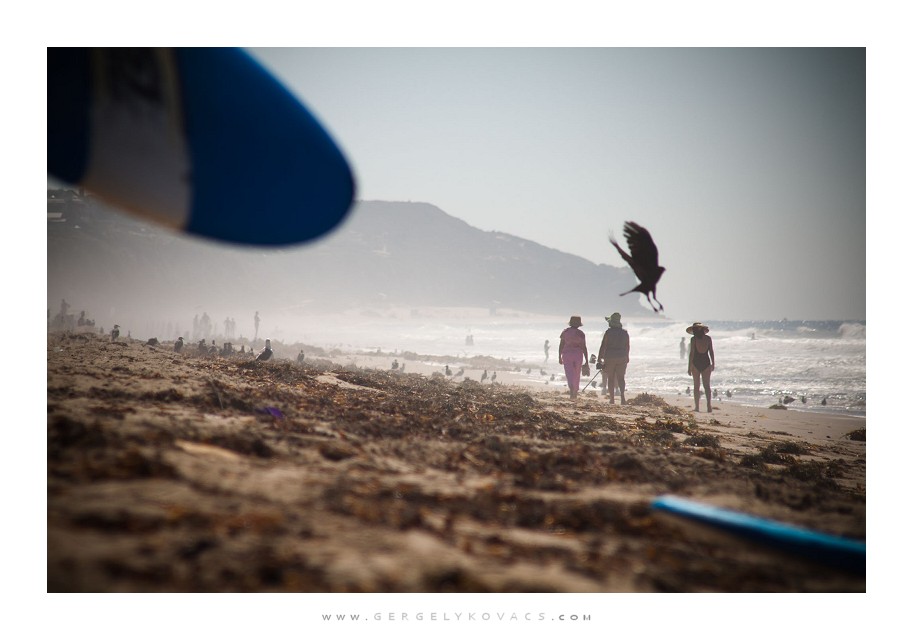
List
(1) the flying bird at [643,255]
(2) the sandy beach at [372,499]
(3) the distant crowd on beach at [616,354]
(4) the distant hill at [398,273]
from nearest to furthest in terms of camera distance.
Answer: (2) the sandy beach at [372,499], (1) the flying bird at [643,255], (3) the distant crowd on beach at [616,354], (4) the distant hill at [398,273]

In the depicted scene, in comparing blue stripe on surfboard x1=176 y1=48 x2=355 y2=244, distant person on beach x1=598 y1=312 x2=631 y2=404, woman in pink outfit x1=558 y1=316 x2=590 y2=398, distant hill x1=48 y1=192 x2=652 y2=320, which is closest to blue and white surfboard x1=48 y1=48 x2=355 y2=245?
blue stripe on surfboard x1=176 y1=48 x2=355 y2=244

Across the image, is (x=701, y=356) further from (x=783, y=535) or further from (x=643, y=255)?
(x=783, y=535)

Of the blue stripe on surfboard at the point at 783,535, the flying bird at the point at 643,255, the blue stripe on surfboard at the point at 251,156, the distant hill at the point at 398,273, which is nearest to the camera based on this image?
the blue stripe on surfboard at the point at 783,535

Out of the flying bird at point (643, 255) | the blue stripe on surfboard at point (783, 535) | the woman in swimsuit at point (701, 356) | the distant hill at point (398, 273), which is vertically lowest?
the blue stripe on surfboard at point (783, 535)

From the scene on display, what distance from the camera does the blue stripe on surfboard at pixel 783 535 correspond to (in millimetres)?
3219

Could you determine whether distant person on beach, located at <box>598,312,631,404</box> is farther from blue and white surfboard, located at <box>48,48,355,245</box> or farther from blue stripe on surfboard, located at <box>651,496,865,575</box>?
blue and white surfboard, located at <box>48,48,355,245</box>

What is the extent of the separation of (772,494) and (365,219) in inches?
5735

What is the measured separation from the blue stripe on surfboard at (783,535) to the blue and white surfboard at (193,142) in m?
3.78

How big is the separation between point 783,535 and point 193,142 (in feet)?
16.3

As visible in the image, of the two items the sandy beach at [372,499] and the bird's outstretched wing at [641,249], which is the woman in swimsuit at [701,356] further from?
the sandy beach at [372,499]

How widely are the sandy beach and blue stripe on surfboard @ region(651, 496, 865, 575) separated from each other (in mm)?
72

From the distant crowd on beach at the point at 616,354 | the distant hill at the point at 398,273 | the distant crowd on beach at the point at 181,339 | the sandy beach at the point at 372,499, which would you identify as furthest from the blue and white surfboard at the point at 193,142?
the distant hill at the point at 398,273
